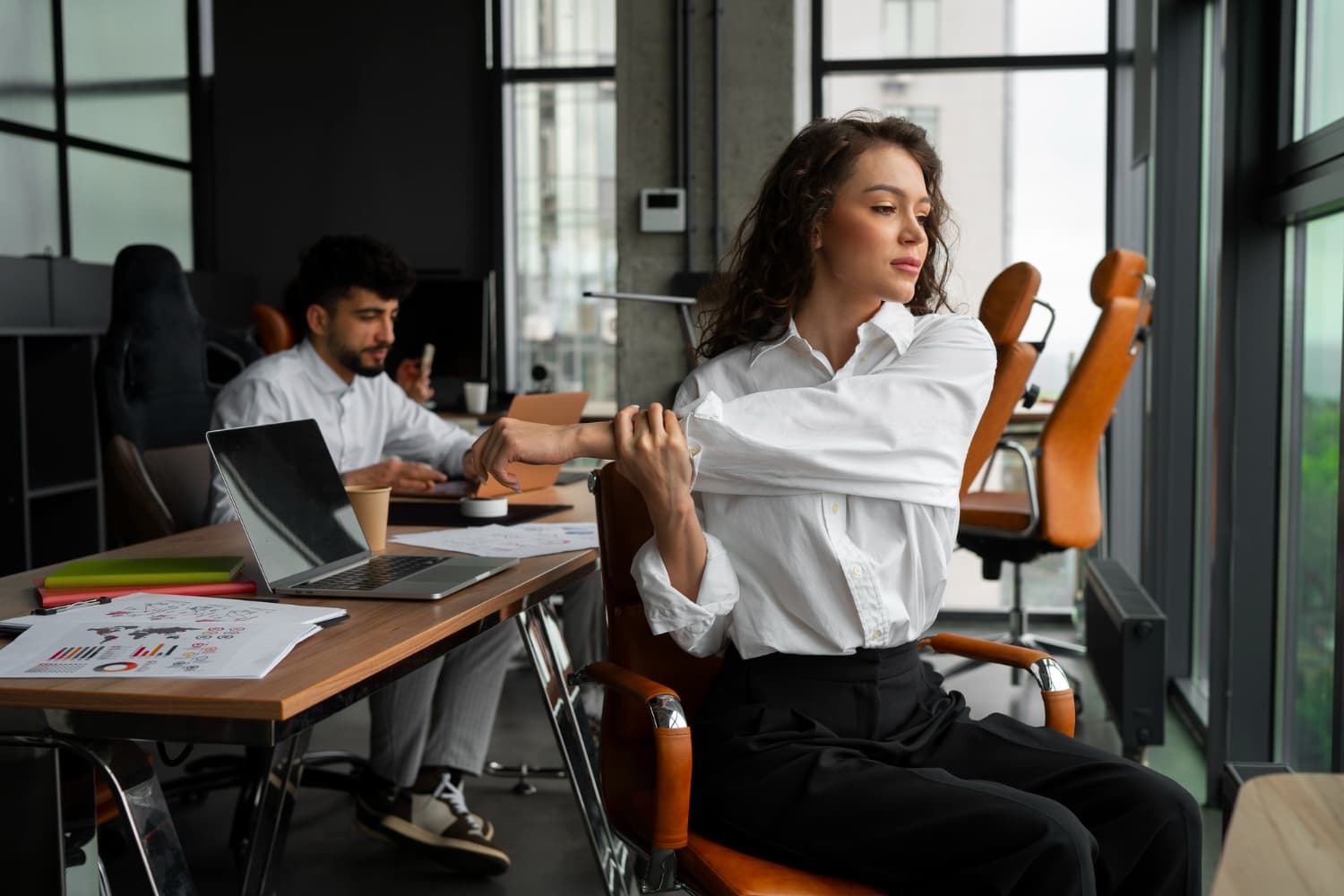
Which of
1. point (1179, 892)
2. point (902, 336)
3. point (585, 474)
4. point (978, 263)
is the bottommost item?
point (1179, 892)

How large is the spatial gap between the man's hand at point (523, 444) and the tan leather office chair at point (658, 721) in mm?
200

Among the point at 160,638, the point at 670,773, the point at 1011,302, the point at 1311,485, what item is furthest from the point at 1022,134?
the point at 160,638

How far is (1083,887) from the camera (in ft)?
4.02

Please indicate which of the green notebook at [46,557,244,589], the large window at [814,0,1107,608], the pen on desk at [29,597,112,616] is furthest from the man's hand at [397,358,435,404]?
the pen on desk at [29,597,112,616]

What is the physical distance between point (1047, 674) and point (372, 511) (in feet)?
3.29

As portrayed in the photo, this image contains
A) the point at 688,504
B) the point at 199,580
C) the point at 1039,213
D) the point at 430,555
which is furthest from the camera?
the point at 1039,213

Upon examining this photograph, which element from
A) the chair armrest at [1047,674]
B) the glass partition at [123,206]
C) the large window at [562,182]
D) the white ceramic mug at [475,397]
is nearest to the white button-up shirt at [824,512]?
the chair armrest at [1047,674]

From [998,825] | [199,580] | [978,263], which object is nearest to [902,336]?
[998,825]

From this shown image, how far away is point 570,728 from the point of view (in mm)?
2018

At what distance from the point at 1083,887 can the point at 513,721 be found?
2.48m

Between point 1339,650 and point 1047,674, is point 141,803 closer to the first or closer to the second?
point 1047,674

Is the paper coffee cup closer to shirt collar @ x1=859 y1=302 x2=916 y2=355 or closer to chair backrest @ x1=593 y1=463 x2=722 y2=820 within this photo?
chair backrest @ x1=593 y1=463 x2=722 y2=820

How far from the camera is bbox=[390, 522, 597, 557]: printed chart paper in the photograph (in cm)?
189

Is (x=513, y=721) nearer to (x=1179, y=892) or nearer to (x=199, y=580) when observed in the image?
(x=199, y=580)
